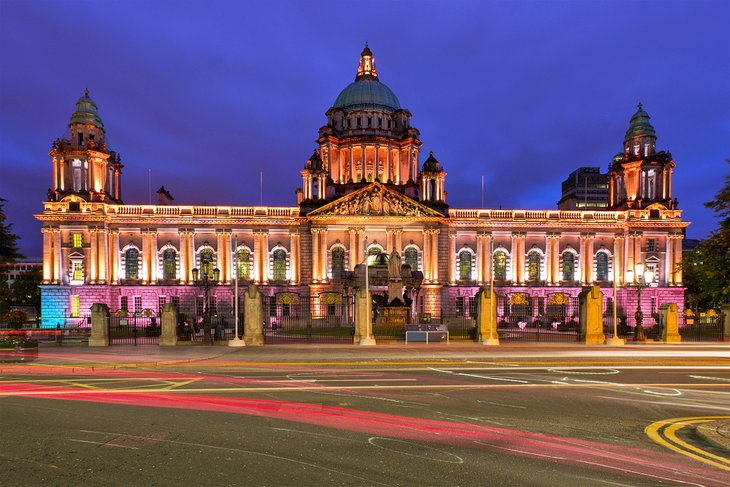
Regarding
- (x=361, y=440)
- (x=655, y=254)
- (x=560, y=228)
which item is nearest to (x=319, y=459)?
(x=361, y=440)

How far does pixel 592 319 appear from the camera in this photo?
2923 cm

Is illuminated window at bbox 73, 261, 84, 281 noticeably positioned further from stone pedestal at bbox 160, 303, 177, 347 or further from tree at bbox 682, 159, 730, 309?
tree at bbox 682, 159, 730, 309

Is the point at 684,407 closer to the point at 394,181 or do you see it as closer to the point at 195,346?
the point at 195,346

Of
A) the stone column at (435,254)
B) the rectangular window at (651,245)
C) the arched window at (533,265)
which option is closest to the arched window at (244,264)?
the stone column at (435,254)

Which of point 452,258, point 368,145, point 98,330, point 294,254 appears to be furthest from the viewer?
point 368,145

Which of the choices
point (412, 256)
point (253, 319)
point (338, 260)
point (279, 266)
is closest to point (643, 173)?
point (412, 256)

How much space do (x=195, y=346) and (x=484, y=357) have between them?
17.0m

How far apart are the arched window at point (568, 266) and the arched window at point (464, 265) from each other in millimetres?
14138

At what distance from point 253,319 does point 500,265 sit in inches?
1803

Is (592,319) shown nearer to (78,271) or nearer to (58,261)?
(78,271)

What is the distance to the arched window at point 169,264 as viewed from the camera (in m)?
61.9

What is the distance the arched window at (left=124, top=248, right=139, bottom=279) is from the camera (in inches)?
2415

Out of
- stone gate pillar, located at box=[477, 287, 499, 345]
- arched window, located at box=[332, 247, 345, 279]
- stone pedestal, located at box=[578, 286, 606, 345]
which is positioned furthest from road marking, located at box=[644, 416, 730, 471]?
arched window, located at box=[332, 247, 345, 279]

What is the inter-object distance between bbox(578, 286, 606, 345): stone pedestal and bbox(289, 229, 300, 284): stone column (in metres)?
41.3
